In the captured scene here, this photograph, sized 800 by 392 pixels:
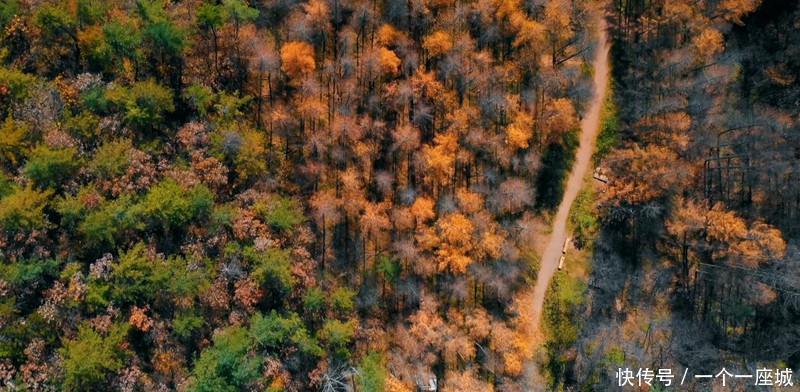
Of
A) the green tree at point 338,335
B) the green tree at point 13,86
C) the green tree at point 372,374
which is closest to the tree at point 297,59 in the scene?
the green tree at point 13,86

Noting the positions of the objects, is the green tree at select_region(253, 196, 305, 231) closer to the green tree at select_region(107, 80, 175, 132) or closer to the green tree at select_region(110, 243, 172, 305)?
the green tree at select_region(110, 243, 172, 305)

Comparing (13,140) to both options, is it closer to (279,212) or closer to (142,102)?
(142,102)

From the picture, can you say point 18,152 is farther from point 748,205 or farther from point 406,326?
point 748,205

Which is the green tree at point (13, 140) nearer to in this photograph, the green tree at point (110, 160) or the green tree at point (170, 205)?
the green tree at point (110, 160)

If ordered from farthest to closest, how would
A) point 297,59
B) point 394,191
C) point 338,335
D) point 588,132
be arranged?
1. point 588,132
2. point 394,191
3. point 297,59
4. point 338,335

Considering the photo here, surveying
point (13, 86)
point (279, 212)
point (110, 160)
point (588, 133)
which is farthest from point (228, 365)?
point (588, 133)

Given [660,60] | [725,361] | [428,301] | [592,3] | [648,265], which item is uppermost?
[592,3]

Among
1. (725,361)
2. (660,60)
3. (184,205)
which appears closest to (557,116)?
(660,60)

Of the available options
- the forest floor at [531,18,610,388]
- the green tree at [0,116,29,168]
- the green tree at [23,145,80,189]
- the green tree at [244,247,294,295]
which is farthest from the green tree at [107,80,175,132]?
the forest floor at [531,18,610,388]
